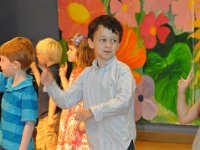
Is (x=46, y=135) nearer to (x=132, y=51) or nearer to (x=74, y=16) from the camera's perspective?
(x=132, y=51)

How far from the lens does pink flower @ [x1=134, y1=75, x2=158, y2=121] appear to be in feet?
13.4

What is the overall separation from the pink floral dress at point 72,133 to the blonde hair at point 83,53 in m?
0.07

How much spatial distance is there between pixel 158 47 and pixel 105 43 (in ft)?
7.23

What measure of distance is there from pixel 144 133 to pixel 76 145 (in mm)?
1482

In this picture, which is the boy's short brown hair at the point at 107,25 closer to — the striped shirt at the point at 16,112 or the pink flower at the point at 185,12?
the striped shirt at the point at 16,112

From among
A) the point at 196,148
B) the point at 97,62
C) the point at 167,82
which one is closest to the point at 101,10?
the point at 167,82

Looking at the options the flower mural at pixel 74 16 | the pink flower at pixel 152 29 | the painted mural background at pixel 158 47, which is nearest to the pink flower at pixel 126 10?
the painted mural background at pixel 158 47

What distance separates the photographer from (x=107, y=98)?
74.3 inches

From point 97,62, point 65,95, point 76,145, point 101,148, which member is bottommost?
point 76,145

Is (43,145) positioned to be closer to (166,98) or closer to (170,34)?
(166,98)

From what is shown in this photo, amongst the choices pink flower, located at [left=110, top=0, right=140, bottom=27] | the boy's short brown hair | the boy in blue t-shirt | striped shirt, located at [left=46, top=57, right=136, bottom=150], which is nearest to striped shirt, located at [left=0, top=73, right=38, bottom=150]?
the boy in blue t-shirt

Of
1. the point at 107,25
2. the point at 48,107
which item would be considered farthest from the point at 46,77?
the point at 48,107

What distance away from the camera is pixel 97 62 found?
1979 mm

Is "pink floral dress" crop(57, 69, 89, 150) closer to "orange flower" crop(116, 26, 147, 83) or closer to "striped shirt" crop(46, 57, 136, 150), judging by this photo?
"striped shirt" crop(46, 57, 136, 150)
